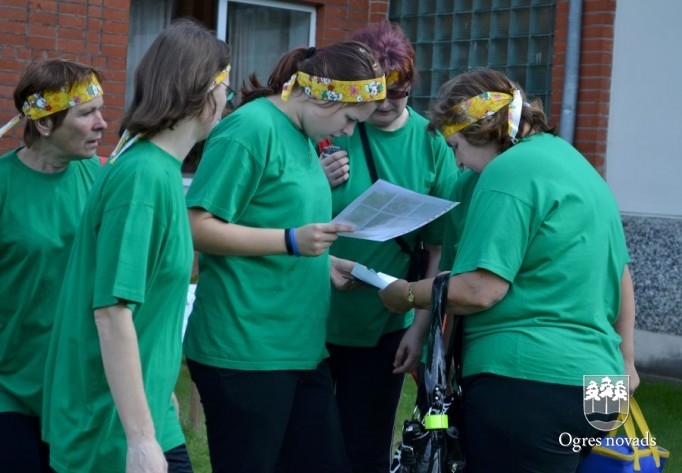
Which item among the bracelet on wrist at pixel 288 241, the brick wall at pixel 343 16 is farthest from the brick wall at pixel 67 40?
the bracelet on wrist at pixel 288 241

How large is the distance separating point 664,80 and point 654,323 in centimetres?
161

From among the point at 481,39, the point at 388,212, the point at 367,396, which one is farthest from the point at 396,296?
the point at 481,39

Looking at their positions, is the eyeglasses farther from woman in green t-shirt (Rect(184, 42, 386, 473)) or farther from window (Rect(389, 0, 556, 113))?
window (Rect(389, 0, 556, 113))

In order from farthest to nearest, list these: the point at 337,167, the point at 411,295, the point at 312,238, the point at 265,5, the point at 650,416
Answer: the point at 265,5, the point at 650,416, the point at 337,167, the point at 411,295, the point at 312,238

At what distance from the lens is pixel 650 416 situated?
21.1ft

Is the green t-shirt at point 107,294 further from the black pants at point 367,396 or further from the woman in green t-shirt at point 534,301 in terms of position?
the black pants at point 367,396

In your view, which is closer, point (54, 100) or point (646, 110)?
point (54, 100)

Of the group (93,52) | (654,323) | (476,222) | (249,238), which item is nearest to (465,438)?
(476,222)

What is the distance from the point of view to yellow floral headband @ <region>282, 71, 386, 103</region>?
3.28 metres

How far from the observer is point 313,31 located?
28.5 ft

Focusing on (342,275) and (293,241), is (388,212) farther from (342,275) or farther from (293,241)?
(293,241)

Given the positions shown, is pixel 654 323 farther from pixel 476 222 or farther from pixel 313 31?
pixel 476 222

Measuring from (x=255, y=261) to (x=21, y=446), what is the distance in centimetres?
83

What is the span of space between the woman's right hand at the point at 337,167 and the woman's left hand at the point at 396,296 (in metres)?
0.51
